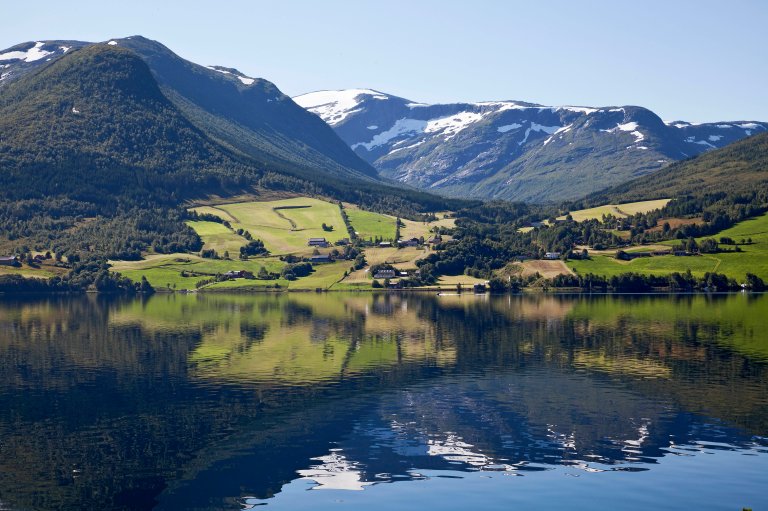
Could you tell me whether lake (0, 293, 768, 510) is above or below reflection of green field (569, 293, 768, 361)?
below

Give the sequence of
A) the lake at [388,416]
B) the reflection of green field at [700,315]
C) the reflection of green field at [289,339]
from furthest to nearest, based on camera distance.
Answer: the reflection of green field at [700,315], the reflection of green field at [289,339], the lake at [388,416]

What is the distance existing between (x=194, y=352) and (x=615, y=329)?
61.1m

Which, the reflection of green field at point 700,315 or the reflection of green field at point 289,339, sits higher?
the reflection of green field at point 700,315

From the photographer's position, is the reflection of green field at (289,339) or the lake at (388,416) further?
the reflection of green field at (289,339)

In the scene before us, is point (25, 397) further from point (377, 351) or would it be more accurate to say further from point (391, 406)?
point (377, 351)

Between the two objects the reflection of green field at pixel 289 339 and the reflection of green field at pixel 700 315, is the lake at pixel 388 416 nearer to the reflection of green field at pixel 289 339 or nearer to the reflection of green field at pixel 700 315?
the reflection of green field at pixel 289 339

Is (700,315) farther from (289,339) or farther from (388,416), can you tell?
(388,416)

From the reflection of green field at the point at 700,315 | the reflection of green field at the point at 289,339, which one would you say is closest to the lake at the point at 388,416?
the reflection of green field at the point at 289,339

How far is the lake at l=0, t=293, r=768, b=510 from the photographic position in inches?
2291

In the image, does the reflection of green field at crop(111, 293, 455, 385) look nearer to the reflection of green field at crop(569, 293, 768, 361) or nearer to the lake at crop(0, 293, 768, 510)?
the lake at crop(0, 293, 768, 510)

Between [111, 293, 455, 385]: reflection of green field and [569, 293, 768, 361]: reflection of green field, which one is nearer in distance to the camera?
[111, 293, 455, 385]: reflection of green field

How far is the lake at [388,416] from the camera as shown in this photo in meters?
58.2

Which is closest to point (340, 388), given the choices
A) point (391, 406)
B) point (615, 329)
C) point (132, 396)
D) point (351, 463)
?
point (391, 406)

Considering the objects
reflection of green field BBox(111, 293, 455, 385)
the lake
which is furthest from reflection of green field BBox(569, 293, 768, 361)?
reflection of green field BBox(111, 293, 455, 385)
